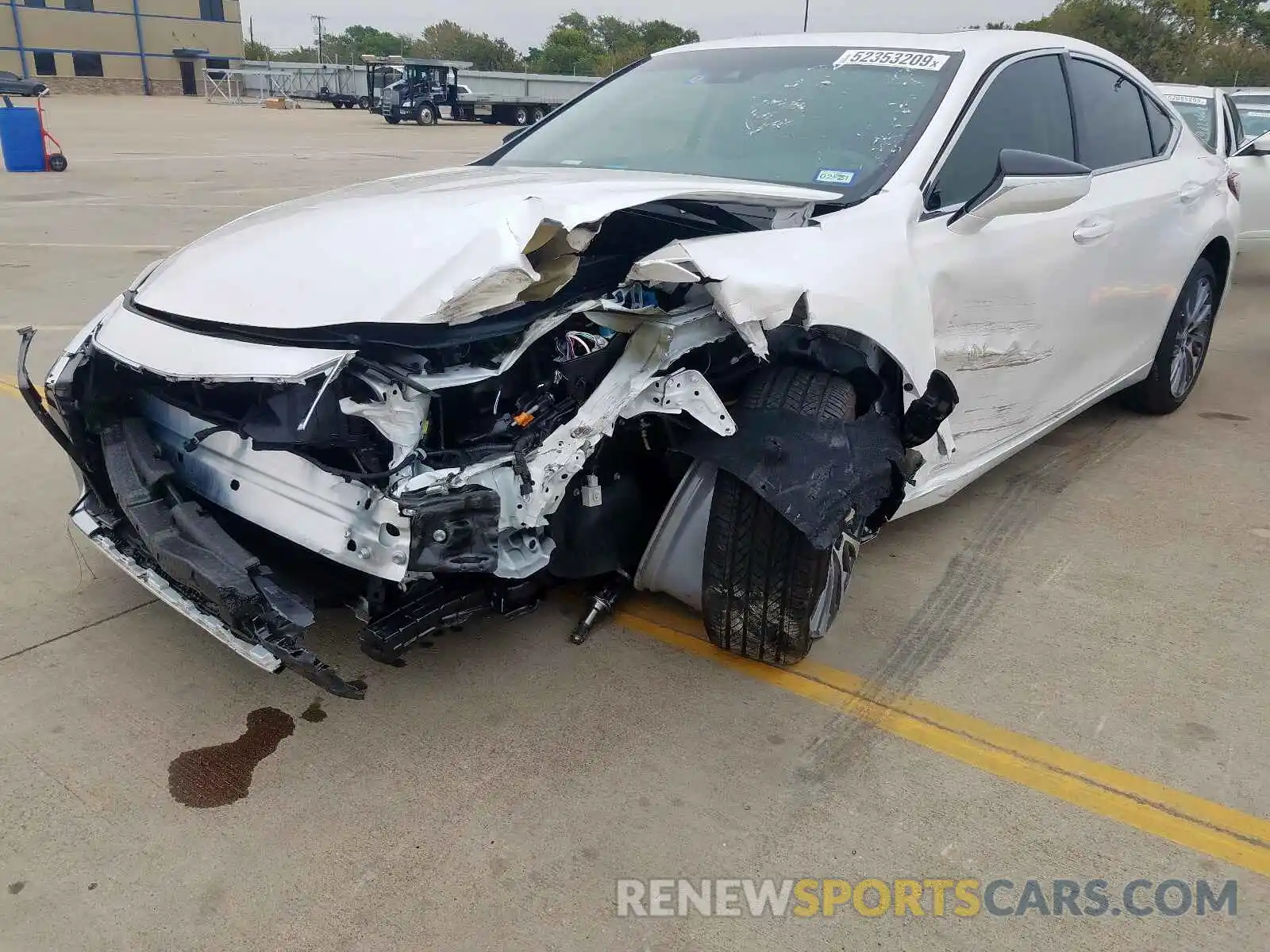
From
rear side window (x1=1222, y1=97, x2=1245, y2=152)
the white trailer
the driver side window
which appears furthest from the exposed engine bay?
the white trailer

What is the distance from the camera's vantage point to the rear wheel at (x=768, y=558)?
2.63 meters

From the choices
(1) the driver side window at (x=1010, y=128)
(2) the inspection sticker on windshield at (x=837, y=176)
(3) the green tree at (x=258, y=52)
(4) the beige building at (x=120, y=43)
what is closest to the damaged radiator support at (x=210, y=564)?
(2) the inspection sticker on windshield at (x=837, y=176)

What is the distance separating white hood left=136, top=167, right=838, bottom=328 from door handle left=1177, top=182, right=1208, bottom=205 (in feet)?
8.20

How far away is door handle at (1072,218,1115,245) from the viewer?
366 cm

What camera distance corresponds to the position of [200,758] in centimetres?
254

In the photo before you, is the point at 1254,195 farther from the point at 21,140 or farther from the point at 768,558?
the point at 21,140

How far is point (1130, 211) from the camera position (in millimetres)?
4039

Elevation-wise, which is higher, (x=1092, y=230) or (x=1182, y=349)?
(x=1092, y=230)

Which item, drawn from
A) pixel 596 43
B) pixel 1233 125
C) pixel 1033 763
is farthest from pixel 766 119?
pixel 596 43

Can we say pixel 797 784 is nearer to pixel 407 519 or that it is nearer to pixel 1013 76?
pixel 407 519

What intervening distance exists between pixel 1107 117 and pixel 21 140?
16535mm

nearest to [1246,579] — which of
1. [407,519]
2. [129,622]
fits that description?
[407,519]

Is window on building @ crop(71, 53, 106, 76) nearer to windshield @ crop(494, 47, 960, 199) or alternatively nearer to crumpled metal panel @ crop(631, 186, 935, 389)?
windshield @ crop(494, 47, 960, 199)

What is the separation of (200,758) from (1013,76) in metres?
3.44
